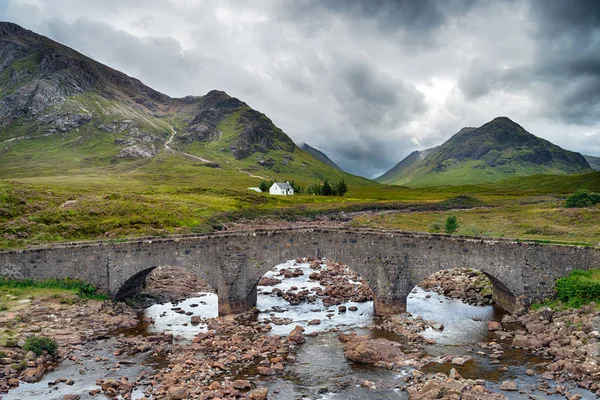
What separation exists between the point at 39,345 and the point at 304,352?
589 inches

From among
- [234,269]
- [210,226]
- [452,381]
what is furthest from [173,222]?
[452,381]

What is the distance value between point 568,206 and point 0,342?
83605 mm

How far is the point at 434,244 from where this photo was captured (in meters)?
30.4

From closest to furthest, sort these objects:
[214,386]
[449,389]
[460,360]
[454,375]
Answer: [449,389], [214,386], [454,375], [460,360]

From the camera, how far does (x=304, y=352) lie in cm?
2505

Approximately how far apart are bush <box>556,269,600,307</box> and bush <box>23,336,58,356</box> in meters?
31.9

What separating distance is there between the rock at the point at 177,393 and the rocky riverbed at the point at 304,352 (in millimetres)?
50

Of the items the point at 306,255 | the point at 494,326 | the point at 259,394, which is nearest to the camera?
the point at 259,394

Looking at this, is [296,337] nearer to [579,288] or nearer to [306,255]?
[306,255]

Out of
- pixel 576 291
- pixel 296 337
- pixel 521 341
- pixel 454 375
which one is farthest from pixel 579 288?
pixel 296 337

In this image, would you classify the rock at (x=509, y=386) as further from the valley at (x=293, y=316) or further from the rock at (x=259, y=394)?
the rock at (x=259, y=394)

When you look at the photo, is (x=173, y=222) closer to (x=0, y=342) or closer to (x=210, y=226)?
(x=210, y=226)

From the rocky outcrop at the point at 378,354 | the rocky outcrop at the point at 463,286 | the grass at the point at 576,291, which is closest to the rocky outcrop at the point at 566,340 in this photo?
the grass at the point at 576,291

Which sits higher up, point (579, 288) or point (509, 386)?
point (579, 288)
